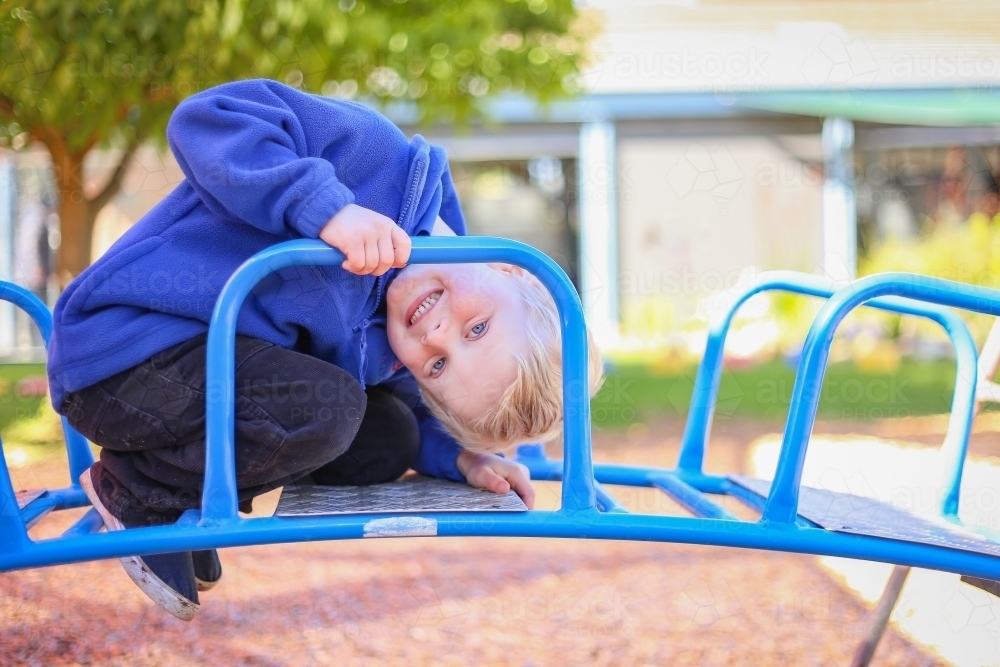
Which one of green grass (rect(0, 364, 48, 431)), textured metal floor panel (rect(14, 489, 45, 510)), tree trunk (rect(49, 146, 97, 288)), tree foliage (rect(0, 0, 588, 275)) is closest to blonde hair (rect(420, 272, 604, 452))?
textured metal floor panel (rect(14, 489, 45, 510))

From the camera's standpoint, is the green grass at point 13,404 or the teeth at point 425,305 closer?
the teeth at point 425,305

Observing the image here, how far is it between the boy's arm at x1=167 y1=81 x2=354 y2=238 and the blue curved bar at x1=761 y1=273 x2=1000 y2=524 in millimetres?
657

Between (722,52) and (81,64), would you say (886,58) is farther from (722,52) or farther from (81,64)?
(81,64)

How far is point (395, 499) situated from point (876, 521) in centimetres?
74

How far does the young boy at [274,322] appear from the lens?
1.31 meters

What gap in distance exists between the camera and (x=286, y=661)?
2070mm

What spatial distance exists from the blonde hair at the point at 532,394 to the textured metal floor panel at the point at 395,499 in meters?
0.10

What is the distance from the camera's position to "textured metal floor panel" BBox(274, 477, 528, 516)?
1286 mm

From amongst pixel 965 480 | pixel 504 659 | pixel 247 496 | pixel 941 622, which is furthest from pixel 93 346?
pixel 965 480

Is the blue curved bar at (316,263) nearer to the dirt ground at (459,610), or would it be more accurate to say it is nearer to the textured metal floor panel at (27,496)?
the textured metal floor panel at (27,496)

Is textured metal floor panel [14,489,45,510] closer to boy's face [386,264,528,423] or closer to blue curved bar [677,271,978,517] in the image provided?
boy's face [386,264,528,423]

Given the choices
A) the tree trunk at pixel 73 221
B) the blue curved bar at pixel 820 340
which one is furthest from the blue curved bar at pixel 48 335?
the tree trunk at pixel 73 221

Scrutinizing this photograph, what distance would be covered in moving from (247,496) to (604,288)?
7.57 metres

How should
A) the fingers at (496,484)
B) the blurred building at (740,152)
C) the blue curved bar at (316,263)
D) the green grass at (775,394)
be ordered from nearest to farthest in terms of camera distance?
the blue curved bar at (316,263), the fingers at (496,484), the green grass at (775,394), the blurred building at (740,152)
